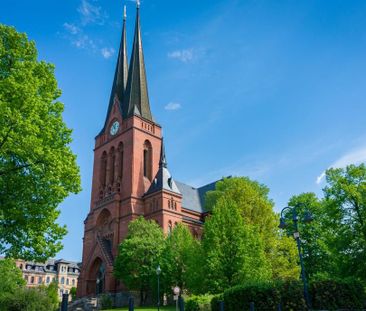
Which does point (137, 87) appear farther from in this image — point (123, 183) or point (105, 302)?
point (105, 302)

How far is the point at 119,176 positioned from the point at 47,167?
4012cm

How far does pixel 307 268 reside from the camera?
41.8 m

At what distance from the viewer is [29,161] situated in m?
15.8

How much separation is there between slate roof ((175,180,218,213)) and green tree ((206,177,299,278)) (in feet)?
60.0

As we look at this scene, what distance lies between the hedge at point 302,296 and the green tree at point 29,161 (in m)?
11.6

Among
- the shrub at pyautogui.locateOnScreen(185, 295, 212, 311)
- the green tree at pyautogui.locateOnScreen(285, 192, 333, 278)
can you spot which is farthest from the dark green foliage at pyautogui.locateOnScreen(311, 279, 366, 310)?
the green tree at pyautogui.locateOnScreen(285, 192, 333, 278)

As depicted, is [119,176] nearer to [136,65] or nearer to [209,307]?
[136,65]

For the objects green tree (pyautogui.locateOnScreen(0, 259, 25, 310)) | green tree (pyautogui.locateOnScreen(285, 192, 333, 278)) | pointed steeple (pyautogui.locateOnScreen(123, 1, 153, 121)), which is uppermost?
pointed steeple (pyautogui.locateOnScreen(123, 1, 153, 121))

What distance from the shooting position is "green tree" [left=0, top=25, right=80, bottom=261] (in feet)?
50.3

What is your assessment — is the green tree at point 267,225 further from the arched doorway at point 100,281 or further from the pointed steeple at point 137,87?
the pointed steeple at point 137,87

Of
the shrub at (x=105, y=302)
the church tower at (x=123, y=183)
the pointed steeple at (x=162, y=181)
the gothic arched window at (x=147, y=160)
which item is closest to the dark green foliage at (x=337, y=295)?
the church tower at (x=123, y=183)

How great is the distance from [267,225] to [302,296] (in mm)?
18392

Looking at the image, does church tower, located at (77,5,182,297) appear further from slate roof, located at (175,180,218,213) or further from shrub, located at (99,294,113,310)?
slate roof, located at (175,180,218,213)

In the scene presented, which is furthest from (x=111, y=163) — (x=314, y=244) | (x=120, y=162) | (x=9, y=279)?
(x=314, y=244)
